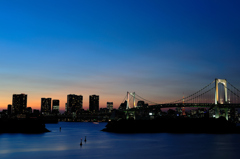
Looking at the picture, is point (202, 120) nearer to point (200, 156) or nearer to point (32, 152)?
point (200, 156)

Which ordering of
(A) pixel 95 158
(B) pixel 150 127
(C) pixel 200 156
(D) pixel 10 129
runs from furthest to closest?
(B) pixel 150 127 < (D) pixel 10 129 < (C) pixel 200 156 < (A) pixel 95 158

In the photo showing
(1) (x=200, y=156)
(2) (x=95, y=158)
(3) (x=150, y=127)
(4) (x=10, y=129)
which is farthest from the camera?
(3) (x=150, y=127)

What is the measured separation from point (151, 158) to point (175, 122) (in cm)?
6482

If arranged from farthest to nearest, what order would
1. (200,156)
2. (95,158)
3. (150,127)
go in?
(150,127)
(200,156)
(95,158)

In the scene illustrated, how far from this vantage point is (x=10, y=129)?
9306cm

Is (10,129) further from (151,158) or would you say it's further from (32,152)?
(151,158)

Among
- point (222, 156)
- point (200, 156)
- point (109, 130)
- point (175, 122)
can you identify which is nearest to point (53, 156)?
point (200, 156)

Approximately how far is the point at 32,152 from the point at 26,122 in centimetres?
4925

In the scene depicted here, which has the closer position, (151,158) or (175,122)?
(151,158)

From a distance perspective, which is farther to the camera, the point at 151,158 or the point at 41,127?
the point at 41,127

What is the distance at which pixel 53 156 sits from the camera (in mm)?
46219

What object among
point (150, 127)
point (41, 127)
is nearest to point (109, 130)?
point (150, 127)

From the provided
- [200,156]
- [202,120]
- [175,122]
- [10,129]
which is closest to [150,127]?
[175,122]

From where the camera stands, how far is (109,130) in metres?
107
